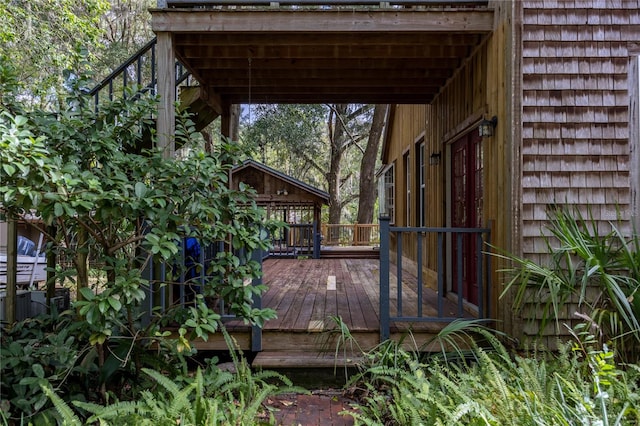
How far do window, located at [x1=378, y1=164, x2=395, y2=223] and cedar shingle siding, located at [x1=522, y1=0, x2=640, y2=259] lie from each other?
6383 millimetres

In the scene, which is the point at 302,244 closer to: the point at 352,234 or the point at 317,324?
the point at 352,234

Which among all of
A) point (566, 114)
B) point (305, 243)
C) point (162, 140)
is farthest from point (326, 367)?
point (305, 243)

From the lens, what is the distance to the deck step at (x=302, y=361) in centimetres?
376

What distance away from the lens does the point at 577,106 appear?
378 cm

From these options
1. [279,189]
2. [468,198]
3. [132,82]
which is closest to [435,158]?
[468,198]

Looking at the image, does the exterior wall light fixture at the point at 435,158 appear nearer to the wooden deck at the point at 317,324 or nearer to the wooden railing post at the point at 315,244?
the wooden deck at the point at 317,324

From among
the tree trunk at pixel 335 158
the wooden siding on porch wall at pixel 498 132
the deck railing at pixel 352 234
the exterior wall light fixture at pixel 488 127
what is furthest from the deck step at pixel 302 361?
the tree trunk at pixel 335 158

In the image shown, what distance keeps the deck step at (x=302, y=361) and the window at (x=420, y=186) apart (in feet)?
12.5

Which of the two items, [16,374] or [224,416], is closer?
[224,416]

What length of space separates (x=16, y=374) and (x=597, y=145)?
4682 millimetres

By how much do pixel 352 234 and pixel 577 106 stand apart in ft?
47.1

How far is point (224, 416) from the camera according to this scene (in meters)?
2.64

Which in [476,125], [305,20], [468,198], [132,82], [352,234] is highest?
[305,20]

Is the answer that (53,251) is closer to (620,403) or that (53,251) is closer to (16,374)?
(16,374)
